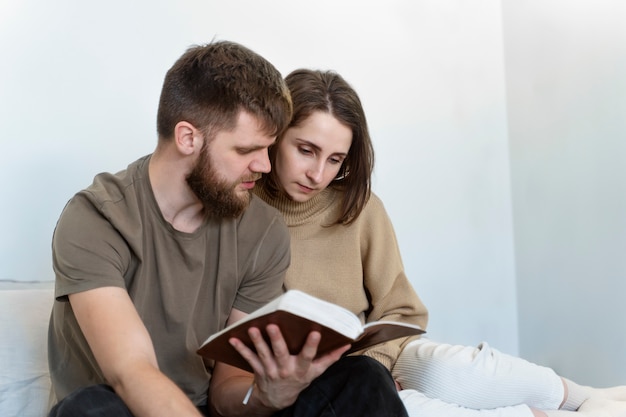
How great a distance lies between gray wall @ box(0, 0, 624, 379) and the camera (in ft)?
6.79

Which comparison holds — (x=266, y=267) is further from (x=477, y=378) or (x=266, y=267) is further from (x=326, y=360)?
(x=477, y=378)

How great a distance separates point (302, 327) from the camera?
114cm

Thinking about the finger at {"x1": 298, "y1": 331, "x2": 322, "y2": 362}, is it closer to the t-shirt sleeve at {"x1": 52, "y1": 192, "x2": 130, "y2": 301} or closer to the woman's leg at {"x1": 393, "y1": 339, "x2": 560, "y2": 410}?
the t-shirt sleeve at {"x1": 52, "y1": 192, "x2": 130, "y2": 301}

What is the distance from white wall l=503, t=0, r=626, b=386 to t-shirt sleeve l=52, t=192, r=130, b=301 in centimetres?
170

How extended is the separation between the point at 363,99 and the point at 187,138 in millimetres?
1282

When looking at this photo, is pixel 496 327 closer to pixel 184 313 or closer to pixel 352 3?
pixel 352 3

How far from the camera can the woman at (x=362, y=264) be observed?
179 centimetres

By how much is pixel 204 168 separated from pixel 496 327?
72.6 inches

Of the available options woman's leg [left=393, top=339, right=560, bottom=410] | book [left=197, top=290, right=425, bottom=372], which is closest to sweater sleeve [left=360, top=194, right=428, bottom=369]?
woman's leg [left=393, top=339, right=560, bottom=410]

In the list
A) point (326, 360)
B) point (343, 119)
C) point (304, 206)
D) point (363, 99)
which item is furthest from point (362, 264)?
point (363, 99)

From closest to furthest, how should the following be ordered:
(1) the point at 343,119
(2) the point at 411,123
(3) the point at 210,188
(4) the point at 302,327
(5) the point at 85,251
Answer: (4) the point at 302,327 < (5) the point at 85,251 < (3) the point at 210,188 < (1) the point at 343,119 < (2) the point at 411,123

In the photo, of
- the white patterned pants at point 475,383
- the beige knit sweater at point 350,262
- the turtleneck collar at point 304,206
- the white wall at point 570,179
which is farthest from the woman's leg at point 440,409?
the white wall at point 570,179

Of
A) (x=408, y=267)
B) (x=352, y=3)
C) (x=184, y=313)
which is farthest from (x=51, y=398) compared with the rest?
(x=352, y=3)

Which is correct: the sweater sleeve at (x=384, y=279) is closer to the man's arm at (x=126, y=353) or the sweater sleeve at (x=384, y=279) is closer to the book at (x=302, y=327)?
the book at (x=302, y=327)
